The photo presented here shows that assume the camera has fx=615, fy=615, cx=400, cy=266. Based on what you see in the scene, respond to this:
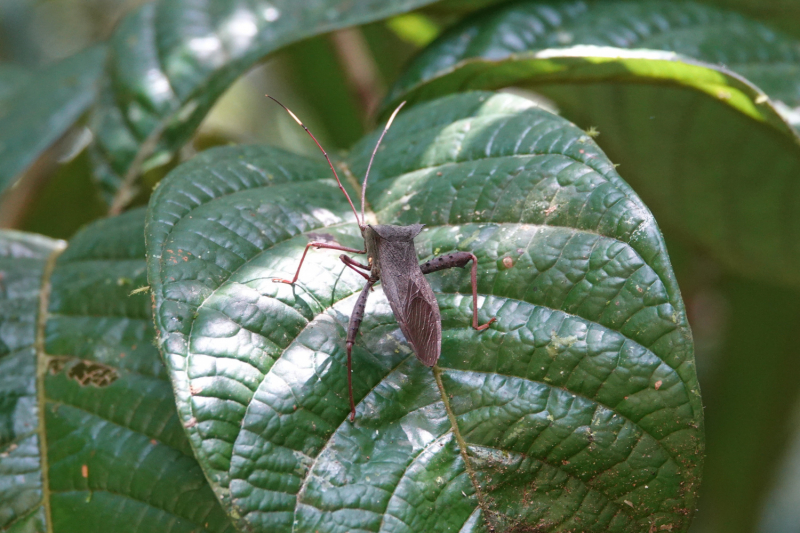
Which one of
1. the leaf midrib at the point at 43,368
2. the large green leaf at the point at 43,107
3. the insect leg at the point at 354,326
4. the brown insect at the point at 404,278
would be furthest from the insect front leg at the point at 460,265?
the large green leaf at the point at 43,107

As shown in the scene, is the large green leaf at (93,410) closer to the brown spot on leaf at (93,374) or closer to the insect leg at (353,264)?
the brown spot on leaf at (93,374)

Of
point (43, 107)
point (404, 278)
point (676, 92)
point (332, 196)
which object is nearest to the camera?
point (404, 278)

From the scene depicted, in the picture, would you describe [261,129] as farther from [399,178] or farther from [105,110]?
[399,178]

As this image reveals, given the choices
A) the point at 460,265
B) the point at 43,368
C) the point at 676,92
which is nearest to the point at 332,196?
the point at 460,265

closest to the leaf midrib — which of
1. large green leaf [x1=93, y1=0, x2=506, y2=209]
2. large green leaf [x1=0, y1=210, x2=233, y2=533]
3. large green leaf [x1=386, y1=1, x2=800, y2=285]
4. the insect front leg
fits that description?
large green leaf [x1=0, y1=210, x2=233, y2=533]

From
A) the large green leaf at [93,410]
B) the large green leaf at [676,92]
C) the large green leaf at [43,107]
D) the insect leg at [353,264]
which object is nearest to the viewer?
the large green leaf at [93,410]

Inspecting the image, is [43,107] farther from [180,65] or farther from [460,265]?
[460,265]

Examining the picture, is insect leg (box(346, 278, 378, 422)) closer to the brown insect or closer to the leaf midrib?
the brown insect
